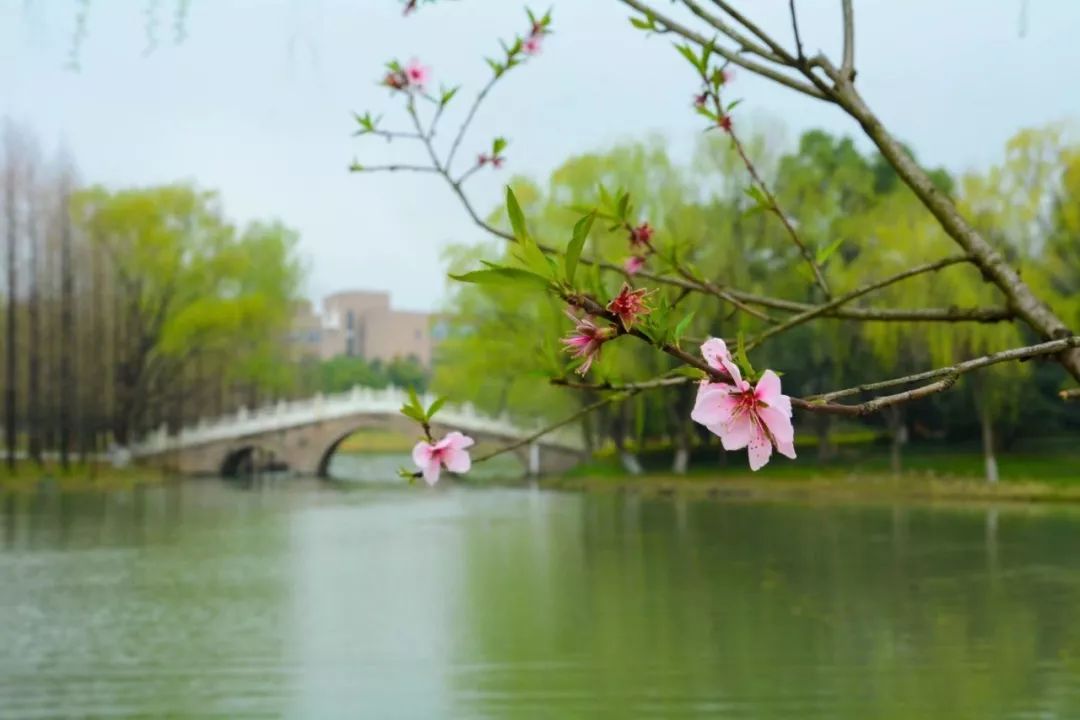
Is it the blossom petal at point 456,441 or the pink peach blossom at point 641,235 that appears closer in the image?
the blossom petal at point 456,441

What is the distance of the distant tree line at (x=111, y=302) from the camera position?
18500mm

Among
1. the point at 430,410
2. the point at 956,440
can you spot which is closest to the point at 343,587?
the point at 430,410

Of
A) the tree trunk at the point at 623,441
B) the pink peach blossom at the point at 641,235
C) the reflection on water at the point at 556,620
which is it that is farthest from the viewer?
the tree trunk at the point at 623,441

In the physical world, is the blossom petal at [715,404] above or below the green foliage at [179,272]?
below

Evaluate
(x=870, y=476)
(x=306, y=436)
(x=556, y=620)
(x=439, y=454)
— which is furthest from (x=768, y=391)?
(x=306, y=436)

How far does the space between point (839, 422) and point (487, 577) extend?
39.9 feet

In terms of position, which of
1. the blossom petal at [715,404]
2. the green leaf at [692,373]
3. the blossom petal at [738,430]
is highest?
the green leaf at [692,373]

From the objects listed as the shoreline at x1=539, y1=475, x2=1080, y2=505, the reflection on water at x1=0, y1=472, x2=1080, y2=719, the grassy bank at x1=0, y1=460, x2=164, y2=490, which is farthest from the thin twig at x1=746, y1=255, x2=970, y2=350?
the grassy bank at x1=0, y1=460, x2=164, y2=490

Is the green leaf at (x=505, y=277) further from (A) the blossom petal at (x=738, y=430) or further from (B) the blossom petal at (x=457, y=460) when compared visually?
(B) the blossom petal at (x=457, y=460)

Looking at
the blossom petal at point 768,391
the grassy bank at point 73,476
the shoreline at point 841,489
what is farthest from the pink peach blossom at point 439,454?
the grassy bank at point 73,476

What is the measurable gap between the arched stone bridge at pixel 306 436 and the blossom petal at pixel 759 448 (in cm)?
1957

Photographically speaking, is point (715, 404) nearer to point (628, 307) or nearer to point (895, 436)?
point (628, 307)

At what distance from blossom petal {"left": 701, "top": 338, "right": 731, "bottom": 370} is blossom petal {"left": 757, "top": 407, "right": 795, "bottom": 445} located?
39 mm

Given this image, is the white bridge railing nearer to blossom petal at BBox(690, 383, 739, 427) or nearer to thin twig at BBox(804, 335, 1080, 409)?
thin twig at BBox(804, 335, 1080, 409)
